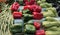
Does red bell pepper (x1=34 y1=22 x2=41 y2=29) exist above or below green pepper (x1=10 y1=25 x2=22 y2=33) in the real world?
above

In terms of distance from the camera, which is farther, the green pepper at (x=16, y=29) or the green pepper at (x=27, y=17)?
the green pepper at (x=27, y=17)

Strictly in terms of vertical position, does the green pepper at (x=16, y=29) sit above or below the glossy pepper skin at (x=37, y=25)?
below

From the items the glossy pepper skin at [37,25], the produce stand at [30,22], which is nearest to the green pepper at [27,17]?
the produce stand at [30,22]

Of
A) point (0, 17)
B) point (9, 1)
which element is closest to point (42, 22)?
point (0, 17)

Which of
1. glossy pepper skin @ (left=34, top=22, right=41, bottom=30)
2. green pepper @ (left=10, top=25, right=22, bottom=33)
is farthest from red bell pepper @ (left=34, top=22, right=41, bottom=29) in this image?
green pepper @ (left=10, top=25, right=22, bottom=33)

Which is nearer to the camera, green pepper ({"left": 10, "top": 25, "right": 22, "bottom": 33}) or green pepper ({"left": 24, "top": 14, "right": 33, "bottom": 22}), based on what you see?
green pepper ({"left": 10, "top": 25, "right": 22, "bottom": 33})

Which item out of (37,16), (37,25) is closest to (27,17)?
(37,16)

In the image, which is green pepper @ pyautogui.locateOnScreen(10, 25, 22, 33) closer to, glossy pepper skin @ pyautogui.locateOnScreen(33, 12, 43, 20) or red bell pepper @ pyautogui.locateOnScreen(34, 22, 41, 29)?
red bell pepper @ pyautogui.locateOnScreen(34, 22, 41, 29)

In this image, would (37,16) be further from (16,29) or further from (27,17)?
(16,29)

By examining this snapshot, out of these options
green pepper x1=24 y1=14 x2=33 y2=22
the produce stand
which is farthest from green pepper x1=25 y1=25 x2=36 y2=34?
green pepper x1=24 y1=14 x2=33 y2=22

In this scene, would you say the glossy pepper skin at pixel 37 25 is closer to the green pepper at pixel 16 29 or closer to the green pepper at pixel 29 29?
the green pepper at pixel 29 29

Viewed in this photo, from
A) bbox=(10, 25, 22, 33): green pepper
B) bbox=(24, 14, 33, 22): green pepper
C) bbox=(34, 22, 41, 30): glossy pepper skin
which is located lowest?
bbox=(10, 25, 22, 33): green pepper

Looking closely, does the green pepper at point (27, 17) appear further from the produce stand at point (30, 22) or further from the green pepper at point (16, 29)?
the green pepper at point (16, 29)

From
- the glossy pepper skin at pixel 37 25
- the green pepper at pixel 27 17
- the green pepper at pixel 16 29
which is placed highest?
the green pepper at pixel 27 17
